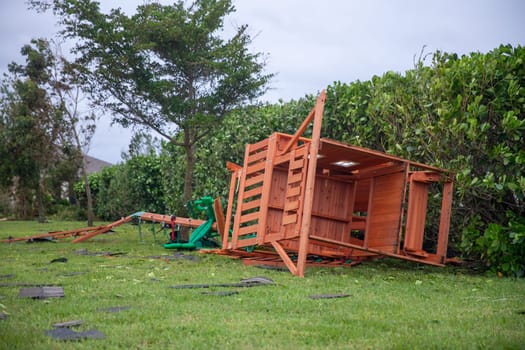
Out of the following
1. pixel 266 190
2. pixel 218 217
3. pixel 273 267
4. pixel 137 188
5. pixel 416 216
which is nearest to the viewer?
pixel 416 216

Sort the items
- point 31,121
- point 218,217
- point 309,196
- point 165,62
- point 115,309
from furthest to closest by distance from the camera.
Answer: point 31,121
point 165,62
point 218,217
point 309,196
point 115,309

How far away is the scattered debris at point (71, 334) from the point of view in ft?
12.7

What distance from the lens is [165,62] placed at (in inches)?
559

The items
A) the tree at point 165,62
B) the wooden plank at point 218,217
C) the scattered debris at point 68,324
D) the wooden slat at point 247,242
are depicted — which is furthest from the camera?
the tree at point 165,62

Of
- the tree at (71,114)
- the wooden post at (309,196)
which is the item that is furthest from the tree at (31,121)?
the wooden post at (309,196)

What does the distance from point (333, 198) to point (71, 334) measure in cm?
649

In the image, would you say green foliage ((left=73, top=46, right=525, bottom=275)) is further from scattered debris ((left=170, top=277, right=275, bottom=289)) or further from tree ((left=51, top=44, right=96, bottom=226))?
tree ((left=51, top=44, right=96, bottom=226))

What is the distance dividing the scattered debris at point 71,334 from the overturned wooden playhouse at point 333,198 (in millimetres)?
4212

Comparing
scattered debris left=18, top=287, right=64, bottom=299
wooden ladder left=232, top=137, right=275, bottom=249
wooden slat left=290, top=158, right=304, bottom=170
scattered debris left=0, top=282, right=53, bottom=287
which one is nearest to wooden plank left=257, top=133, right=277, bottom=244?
wooden ladder left=232, top=137, right=275, bottom=249

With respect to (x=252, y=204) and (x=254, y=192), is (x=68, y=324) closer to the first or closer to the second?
(x=252, y=204)

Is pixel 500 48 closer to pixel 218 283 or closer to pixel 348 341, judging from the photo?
pixel 218 283

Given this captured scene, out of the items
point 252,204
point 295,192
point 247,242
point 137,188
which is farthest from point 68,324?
point 137,188

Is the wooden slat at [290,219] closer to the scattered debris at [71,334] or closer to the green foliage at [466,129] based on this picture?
the green foliage at [466,129]

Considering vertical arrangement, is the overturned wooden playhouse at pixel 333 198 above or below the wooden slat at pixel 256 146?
below
